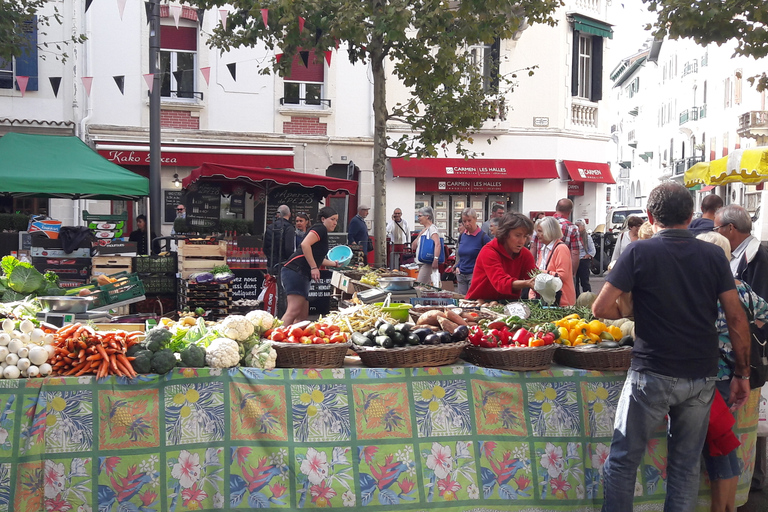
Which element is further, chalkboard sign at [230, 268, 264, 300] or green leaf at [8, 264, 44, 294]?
chalkboard sign at [230, 268, 264, 300]

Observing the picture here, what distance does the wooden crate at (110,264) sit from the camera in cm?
1084

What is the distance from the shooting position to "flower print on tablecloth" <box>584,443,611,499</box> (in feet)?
14.4

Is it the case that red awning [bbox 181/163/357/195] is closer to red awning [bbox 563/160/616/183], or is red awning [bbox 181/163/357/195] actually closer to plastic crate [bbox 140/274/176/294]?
plastic crate [bbox 140/274/176/294]

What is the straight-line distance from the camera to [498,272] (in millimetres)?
6574

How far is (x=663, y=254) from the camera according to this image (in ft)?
12.3

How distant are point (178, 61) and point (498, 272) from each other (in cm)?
1515

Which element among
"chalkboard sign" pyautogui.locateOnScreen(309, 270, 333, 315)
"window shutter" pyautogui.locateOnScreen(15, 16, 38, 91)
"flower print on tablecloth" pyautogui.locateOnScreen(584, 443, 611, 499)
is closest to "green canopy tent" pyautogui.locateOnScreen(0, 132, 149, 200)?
"chalkboard sign" pyautogui.locateOnScreen(309, 270, 333, 315)

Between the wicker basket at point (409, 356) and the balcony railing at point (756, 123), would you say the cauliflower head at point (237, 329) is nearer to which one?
the wicker basket at point (409, 356)

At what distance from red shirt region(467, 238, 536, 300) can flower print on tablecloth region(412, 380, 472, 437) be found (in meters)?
2.24

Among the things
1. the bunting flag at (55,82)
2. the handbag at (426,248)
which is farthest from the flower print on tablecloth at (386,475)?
the bunting flag at (55,82)

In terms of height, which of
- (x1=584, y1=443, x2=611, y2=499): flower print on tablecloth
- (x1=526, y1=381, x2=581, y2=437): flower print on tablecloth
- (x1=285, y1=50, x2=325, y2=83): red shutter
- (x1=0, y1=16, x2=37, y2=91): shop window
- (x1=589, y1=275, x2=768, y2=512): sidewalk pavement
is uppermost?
(x1=285, y1=50, x2=325, y2=83): red shutter

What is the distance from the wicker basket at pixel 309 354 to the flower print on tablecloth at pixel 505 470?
0.98 m

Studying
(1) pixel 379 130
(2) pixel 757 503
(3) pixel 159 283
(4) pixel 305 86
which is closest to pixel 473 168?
(4) pixel 305 86

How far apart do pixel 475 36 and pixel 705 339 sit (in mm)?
8924
